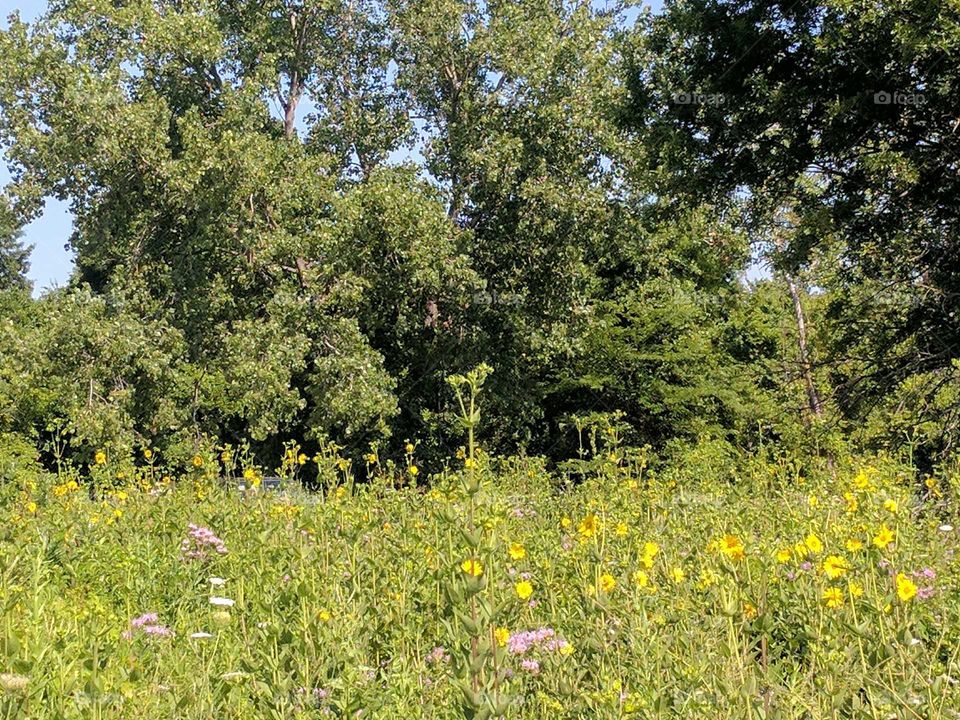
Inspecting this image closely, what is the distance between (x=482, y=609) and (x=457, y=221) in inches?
568

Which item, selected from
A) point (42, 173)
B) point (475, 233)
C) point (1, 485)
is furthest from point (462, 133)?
point (1, 485)

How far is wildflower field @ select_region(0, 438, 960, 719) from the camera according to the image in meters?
2.50

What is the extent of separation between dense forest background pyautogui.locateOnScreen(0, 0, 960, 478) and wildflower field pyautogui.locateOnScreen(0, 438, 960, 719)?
21.4 feet

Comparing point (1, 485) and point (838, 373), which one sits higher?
point (838, 373)

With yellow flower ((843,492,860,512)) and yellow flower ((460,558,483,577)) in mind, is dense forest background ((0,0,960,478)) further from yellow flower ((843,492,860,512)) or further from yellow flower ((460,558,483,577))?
yellow flower ((460,558,483,577))

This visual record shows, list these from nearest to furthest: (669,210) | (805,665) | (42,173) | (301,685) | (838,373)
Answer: (301,685), (805,665), (669,210), (838,373), (42,173)

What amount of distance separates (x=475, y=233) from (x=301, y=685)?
14037 millimetres

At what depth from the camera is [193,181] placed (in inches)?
538

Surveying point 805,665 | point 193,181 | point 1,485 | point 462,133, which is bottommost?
point 805,665

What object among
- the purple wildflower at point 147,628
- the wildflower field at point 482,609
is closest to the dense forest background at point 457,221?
the wildflower field at point 482,609

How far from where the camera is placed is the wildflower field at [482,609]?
8.20 feet

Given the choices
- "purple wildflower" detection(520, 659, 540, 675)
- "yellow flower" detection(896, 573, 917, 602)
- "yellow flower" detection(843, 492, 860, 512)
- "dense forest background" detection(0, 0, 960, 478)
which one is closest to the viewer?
"yellow flower" detection(896, 573, 917, 602)

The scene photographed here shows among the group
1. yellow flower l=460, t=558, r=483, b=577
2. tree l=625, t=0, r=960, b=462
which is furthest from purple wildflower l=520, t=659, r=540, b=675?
tree l=625, t=0, r=960, b=462

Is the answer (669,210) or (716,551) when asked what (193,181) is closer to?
(669,210)
